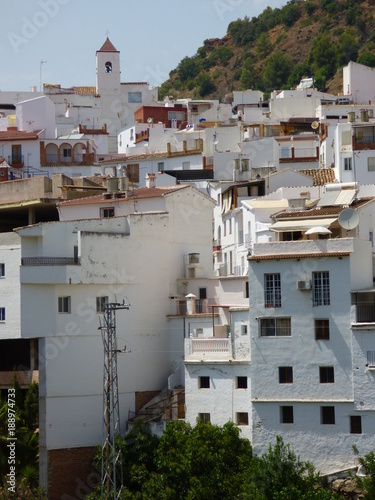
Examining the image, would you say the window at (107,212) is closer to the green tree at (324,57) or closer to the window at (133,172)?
the window at (133,172)

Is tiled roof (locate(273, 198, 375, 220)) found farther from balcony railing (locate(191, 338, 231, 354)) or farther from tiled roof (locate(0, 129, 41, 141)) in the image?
tiled roof (locate(0, 129, 41, 141))

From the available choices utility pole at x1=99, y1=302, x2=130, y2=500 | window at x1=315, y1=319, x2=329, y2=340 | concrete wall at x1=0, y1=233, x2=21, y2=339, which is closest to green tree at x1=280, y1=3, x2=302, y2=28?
concrete wall at x1=0, y1=233, x2=21, y2=339

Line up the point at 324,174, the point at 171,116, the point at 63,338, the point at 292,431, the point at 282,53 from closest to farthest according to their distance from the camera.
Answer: the point at 292,431, the point at 63,338, the point at 324,174, the point at 171,116, the point at 282,53

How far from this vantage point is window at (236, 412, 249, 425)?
49.2 m

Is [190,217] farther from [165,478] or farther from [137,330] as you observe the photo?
[165,478]

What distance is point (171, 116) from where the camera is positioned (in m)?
99.5

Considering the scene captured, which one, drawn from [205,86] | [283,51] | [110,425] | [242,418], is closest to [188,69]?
[205,86]

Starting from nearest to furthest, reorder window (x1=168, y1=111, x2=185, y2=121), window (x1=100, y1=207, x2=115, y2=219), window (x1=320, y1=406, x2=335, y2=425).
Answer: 1. window (x1=320, y1=406, x2=335, y2=425)
2. window (x1=100, y1=207, x2=115, y2=219)
3. window (x1=168, y1=111, x2=185, y2=121)

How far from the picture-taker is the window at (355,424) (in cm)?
4584

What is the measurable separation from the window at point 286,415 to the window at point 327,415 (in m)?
1.05

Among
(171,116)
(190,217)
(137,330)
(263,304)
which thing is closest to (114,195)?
(190,217)

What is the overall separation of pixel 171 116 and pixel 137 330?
151 feet

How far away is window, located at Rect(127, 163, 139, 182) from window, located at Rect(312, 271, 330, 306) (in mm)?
34856

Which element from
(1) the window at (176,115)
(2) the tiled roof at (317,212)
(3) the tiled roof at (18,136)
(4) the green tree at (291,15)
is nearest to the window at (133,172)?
(3) the tiled roof at (18,136)
